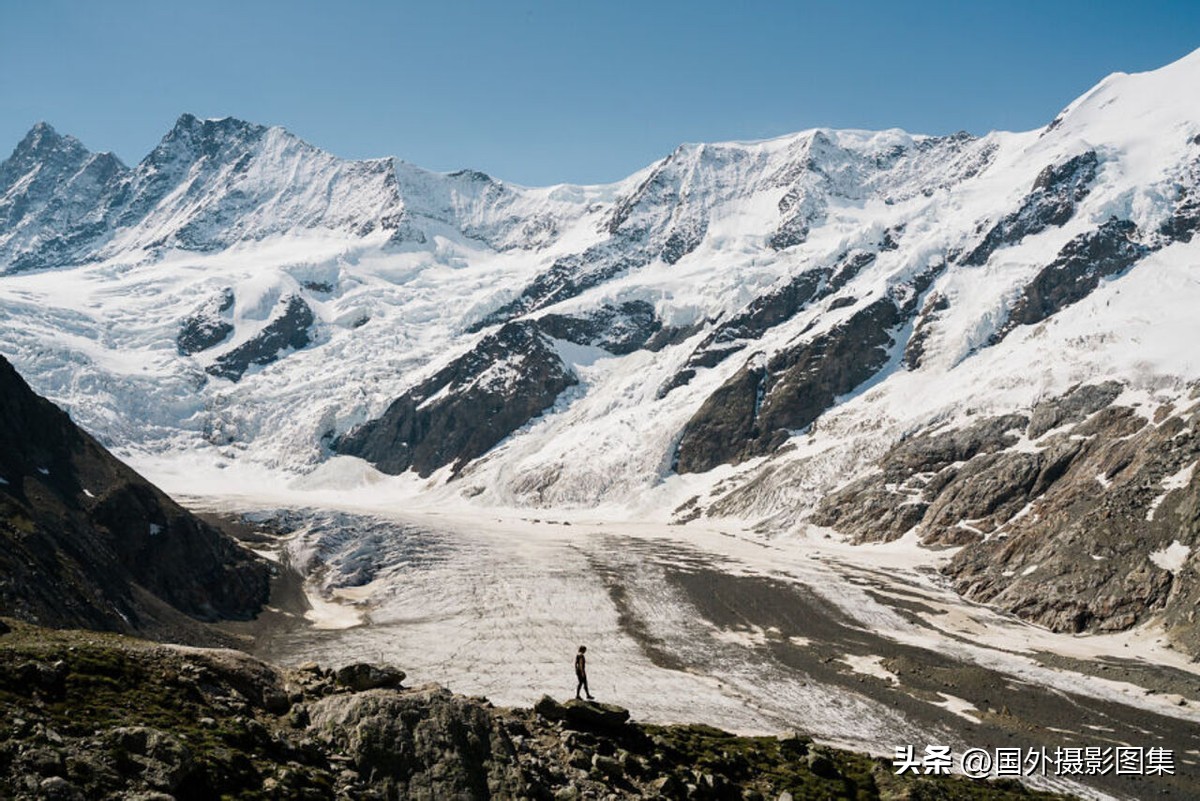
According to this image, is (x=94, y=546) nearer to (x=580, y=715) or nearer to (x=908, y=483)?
(x=580, y=715)

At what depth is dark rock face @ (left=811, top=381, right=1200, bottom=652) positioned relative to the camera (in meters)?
91.5

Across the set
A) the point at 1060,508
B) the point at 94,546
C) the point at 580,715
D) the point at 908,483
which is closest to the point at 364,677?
the point at 580,715

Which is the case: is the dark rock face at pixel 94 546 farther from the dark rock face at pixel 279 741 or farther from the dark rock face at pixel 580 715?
the dark rock face at pixel 580 715

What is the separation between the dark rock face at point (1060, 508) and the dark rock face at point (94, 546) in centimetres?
8716

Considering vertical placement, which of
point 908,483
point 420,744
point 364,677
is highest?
point 908,483

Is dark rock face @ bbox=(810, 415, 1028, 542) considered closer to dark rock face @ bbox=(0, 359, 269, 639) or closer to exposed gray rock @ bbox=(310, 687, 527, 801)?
dark rock face @ bbox=(0, 359, 269, 639)

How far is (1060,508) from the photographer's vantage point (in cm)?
11775

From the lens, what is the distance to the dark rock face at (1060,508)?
9150cm

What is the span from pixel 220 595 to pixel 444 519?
82099 mm

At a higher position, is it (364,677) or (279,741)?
(364,677)

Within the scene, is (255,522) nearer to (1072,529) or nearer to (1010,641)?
(1010,641)

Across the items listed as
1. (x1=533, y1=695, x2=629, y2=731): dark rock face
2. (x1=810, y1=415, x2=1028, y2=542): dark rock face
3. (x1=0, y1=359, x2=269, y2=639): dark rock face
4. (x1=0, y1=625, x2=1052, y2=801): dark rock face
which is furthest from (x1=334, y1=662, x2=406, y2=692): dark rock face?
(x1=810, y1=415, x2=1028, y2=542): dark rock face

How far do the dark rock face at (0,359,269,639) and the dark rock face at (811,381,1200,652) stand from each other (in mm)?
87163

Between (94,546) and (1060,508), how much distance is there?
372 feet
